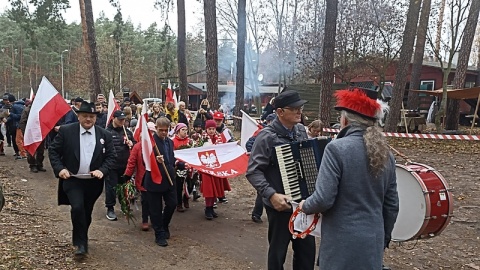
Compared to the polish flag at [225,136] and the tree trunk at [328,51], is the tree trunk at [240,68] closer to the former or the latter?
the tree trunk at [328,51]

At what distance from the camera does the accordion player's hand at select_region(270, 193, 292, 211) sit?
11.4ft

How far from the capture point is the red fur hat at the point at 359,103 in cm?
289

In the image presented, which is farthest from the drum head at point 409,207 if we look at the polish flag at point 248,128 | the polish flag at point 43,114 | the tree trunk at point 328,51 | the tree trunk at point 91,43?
the tree trunk at point 91,43

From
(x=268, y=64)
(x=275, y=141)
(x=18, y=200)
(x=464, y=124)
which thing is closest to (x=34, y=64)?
(x=268, y=64)

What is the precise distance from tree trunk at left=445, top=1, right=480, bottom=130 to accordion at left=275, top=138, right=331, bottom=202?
53.2 feet

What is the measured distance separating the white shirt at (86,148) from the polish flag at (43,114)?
1.02 m

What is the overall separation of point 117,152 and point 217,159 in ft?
5.48

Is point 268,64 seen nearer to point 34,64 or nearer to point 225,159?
point 34,64

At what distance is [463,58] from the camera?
17953 millimetres

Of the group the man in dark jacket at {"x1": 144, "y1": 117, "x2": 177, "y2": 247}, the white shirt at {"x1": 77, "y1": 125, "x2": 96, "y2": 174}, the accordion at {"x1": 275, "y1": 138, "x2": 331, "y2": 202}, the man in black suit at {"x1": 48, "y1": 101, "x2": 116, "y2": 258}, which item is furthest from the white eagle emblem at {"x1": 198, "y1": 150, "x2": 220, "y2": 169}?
the accordion at {"x1": 275, "y1": 138, "x2": 331, "y2": 202}

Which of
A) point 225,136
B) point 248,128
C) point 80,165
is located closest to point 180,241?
point 80,165

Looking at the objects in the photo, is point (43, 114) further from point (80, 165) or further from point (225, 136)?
point (225, 136)

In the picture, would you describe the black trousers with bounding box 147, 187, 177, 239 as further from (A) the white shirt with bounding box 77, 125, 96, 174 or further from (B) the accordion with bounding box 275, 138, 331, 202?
(B) the accordion with bounding box 275, 138, 331, 202

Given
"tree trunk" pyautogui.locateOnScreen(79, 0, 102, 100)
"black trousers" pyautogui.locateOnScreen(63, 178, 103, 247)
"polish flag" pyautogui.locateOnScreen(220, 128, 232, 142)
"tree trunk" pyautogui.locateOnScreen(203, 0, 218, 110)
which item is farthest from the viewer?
"tree trunk" pyautogui.locateOnScreen(79, 0, 102, 100)
